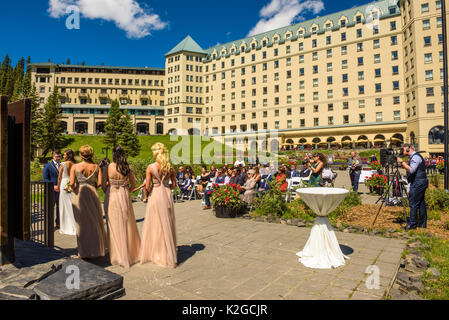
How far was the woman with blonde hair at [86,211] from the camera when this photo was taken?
5547 millimetres

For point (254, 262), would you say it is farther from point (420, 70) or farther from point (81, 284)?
point (420, 70)

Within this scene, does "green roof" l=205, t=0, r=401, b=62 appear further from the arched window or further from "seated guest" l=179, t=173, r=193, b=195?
"seated guest" l=179, t=173, r=193, b=195

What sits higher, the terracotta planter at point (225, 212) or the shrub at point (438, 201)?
the shrub at point (438, 201)

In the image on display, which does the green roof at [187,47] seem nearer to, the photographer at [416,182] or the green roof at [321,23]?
the green roof at [321,23]

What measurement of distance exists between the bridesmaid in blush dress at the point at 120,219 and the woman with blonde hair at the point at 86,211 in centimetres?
47

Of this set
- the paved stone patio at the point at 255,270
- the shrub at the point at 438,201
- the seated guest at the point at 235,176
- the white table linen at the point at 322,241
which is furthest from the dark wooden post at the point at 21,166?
the shrub at the point at 438,201

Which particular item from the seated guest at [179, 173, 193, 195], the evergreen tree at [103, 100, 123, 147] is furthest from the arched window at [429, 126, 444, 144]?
the evergreen tree at [103, 100, 123, 147]

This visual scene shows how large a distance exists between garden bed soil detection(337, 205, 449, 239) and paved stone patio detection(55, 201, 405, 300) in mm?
1190

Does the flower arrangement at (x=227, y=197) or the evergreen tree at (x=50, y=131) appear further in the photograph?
the evergreen tree at (x=50, y=131)

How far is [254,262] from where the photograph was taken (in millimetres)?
5289

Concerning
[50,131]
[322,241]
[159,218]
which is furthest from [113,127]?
[322,241]

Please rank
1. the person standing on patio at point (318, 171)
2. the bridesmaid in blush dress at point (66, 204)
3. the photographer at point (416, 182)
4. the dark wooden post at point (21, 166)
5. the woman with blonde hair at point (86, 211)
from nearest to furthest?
the dark wooden post at point (21, 166) < the woman with blonde hair at point (86, 211) < the photographer at point (416, 182) < the bridesmaid in blush dress at point (66, 204) < the person standing on patio at point (318, 171)

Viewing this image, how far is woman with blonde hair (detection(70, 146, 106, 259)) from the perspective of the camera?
5.55 meters
